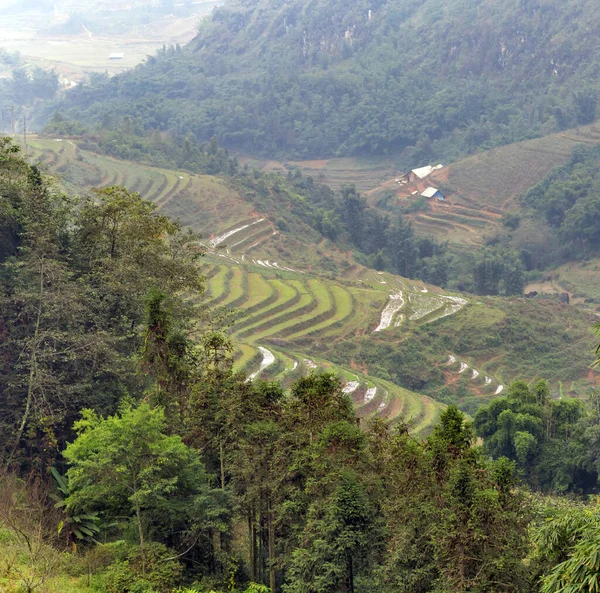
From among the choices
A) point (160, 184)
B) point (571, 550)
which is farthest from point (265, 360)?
point (160, 184)

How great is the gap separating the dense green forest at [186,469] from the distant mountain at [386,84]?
279 feet

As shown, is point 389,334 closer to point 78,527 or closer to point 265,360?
point 265,360

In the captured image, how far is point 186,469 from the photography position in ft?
50.5

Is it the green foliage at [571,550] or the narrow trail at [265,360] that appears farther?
the narrow trail at [265,360]

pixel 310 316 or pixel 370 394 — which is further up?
pixel 310 316

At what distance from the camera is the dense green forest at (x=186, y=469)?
41.3ft

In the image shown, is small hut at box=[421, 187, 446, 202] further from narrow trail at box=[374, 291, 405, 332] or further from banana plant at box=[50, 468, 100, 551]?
banana plant at box=[50, 468, 100, 551]

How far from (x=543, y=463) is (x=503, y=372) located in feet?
50.0

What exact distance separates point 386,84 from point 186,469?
106 meters

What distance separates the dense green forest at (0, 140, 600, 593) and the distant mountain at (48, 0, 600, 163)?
279 feet

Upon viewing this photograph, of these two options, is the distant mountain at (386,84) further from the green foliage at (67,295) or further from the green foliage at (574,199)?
the green foliage at (67,295)

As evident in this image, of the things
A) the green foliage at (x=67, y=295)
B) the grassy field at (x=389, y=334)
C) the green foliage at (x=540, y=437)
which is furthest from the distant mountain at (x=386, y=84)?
the green foliage at (x=67, y=295)

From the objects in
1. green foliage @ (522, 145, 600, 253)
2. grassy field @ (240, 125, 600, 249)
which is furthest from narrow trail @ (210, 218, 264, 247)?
green foliage @ (522, 145, 600, 253)

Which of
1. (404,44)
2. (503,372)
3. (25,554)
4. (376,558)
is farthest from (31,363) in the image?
(404,44)
